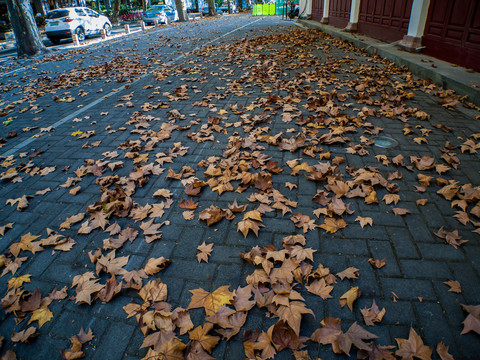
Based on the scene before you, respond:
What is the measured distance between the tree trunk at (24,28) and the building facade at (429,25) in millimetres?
14826

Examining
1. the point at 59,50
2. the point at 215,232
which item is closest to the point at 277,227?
the point at 215,232

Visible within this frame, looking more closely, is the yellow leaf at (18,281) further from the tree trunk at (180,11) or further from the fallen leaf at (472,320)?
the tree trunk at (180,11)

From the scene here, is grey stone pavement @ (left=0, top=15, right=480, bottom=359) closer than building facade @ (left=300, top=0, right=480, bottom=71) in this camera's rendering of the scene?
Yes

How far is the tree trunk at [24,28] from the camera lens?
12273 millimetres

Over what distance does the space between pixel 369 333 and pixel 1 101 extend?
355 inches

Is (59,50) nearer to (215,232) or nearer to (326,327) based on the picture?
(215,232)

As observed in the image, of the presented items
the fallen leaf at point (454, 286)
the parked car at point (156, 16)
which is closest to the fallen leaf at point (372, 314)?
the fallen leaf at point (454, 286)

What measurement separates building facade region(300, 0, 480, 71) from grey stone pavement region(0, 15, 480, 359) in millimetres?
1197

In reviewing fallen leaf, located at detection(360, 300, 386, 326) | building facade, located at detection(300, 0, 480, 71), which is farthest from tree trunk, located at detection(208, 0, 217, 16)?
fallen leaf, located at detection(360, 300, 386, 326)

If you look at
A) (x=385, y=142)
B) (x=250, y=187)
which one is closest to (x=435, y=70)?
(x=385, y=142)

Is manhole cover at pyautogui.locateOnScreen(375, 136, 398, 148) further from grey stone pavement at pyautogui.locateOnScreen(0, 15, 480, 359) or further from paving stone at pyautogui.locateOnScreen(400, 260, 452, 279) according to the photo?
paving stone at pyautogui.locateOnScreen(400, 260, 452, 279)

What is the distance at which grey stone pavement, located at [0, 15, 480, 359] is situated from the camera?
1.86 metres

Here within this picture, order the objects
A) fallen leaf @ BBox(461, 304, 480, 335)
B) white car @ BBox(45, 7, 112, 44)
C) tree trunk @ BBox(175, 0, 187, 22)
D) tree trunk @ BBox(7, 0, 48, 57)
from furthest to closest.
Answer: tree trunk @ BBox(175, 0, 187, 22), white car @ BBox(45, 7, 112, 44), tree trunk @ BBox(7, 0, 48, 57), fallen leaf @ BBox(461, 304, 480, 335)

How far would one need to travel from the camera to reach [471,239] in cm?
227
